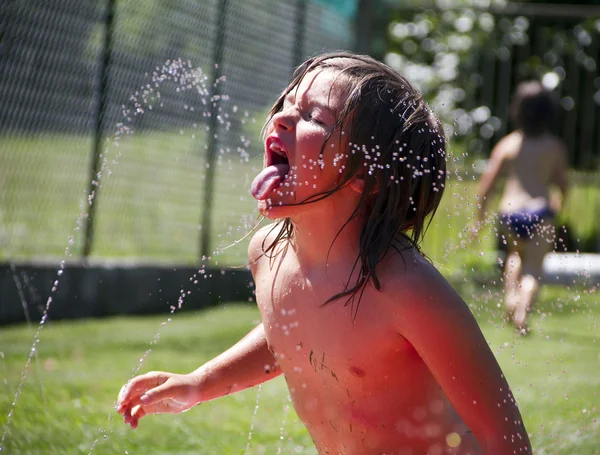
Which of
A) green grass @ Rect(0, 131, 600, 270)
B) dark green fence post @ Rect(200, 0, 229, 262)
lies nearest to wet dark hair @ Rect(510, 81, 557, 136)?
green grass @ Rect(0, 131, 600, 270)

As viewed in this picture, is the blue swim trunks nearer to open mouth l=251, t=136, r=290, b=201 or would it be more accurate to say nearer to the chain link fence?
the chain link fence

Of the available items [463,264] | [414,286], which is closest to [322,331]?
[414,286]

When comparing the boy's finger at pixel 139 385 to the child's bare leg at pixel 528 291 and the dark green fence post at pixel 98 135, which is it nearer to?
the child's bare leg at pixel 528 291

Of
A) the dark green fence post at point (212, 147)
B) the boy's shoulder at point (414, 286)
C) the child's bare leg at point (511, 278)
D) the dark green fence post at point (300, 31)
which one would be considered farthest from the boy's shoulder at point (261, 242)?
the dark green fence post at point (300, 31)

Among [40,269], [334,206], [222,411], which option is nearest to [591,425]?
[222,411]

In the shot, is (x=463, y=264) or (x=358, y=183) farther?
(x=463, y=264)

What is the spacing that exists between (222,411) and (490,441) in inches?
78.0

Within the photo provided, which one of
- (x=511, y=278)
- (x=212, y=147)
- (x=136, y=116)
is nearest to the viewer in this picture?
(x=511, y=278)

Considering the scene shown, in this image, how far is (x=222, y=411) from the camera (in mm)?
3533

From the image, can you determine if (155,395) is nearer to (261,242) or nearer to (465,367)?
(261,242)

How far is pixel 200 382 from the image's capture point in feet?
7.14

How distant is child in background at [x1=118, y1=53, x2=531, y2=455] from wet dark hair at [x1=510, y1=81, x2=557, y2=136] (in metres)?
4.46

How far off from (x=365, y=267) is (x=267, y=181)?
269 millimetres

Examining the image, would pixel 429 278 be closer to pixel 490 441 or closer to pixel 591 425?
pixel 490 441
